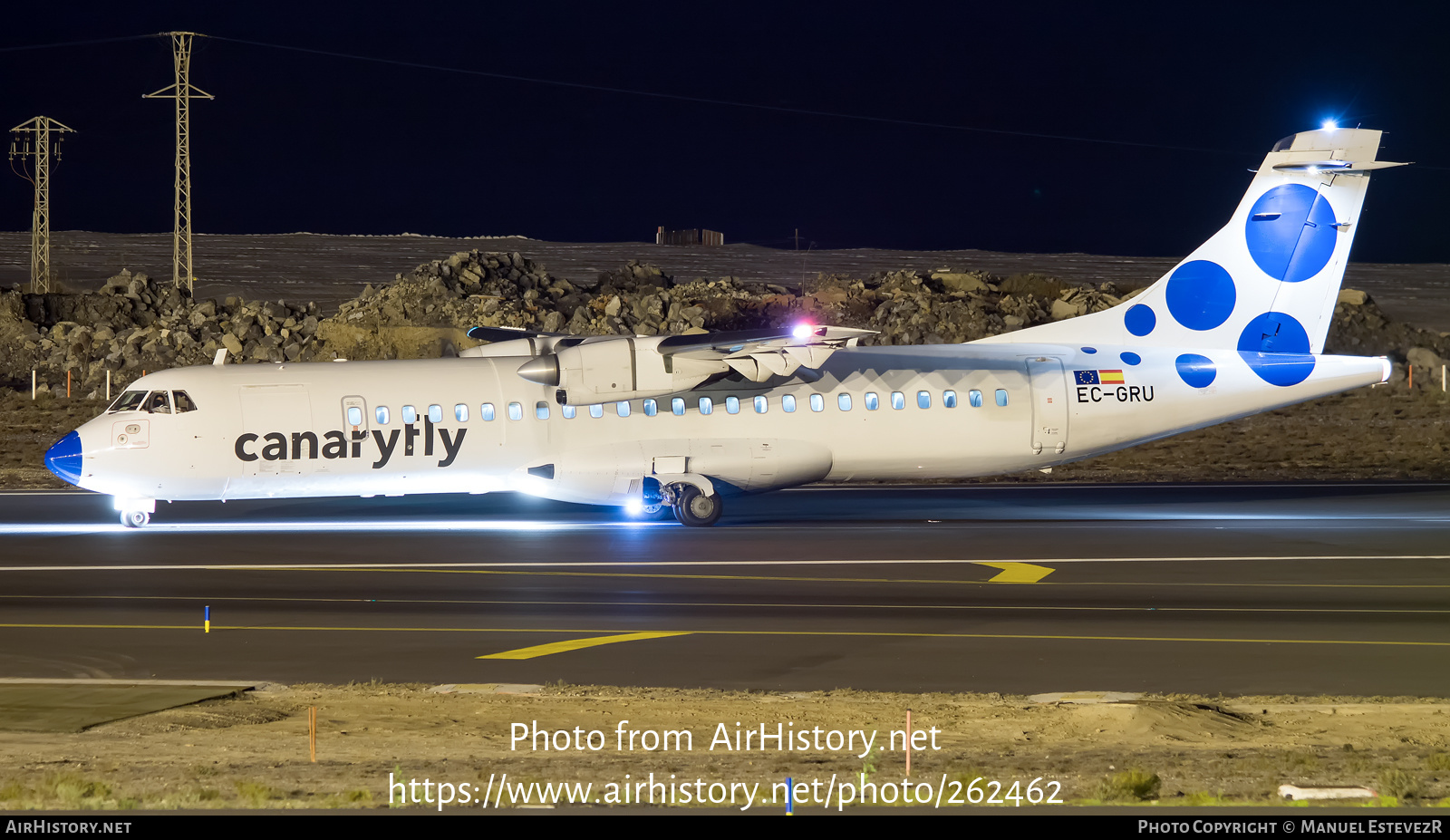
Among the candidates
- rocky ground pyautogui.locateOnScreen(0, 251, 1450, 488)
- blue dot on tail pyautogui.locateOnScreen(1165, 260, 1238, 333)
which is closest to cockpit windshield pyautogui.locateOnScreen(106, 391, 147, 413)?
rocky ground pyautogui.locateOnScreen(0, 251, 1450, 488)

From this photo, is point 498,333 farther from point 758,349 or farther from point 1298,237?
point 1298,237

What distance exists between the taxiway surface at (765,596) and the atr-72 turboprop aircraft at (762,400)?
102cm

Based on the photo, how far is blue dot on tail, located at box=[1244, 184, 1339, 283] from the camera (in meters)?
27.0

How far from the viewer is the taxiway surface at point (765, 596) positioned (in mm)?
13008

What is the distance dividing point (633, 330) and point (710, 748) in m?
45.6

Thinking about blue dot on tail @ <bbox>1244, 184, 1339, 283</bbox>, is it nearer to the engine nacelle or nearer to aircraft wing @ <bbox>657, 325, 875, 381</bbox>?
aircraft wing @ <bbox>657, 325, 875, 381</bbox>

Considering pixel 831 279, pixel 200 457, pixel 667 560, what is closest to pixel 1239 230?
pixel 667 560

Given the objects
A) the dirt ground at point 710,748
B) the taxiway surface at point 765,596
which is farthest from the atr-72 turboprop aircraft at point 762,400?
the dirt ground at point 710,748

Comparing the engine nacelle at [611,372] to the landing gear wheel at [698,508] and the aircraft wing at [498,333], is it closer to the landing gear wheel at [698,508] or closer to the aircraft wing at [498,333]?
the landing gear wheel at [698,508]

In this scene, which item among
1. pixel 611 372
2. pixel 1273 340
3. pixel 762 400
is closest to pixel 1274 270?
pixel 1273 340

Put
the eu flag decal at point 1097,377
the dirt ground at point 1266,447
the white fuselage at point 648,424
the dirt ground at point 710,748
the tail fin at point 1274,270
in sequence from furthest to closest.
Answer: the dirt ground at point 1266,447
the tail fin at point 1274,270
the eu flag decal at point 1097,377
the white fuselage at point 648,424
the dirt ground at point 710,748

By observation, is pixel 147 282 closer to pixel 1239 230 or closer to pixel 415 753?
pixel 1239 230

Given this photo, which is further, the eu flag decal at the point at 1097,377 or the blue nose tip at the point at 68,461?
the eu flag decal at the point at 1097,377

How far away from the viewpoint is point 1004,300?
6353 centimetres
